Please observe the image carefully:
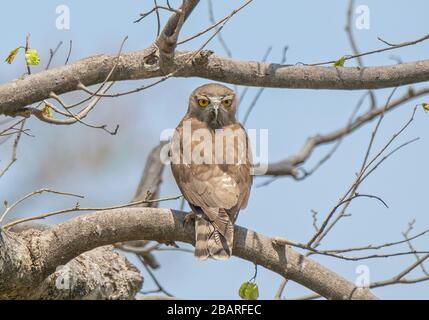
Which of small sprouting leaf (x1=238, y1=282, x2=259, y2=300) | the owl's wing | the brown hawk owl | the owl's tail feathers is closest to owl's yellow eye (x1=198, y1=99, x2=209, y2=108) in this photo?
the brown hawk owl

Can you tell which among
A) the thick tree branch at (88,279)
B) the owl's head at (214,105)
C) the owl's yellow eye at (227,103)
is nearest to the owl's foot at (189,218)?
the thick tree branch at (88,279)

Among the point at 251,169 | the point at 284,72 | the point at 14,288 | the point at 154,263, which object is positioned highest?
the point at 284,72

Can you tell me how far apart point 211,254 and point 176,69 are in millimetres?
1139

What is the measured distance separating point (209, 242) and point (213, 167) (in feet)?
2.53

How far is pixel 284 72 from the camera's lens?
5.43 m

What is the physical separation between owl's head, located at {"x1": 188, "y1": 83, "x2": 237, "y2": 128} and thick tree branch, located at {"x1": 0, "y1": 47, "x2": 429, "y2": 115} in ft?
4.13

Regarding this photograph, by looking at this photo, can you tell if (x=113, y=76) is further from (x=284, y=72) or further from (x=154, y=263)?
(x=154, y=263)

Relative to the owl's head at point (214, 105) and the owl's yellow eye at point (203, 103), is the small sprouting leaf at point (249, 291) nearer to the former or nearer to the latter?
the owl's head at point (214, 105)

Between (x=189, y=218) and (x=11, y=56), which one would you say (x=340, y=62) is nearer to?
(x=189, y=218)

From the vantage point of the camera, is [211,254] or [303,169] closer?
[211,254]

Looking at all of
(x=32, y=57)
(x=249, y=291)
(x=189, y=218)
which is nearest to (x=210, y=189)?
(x=189, y=218)
